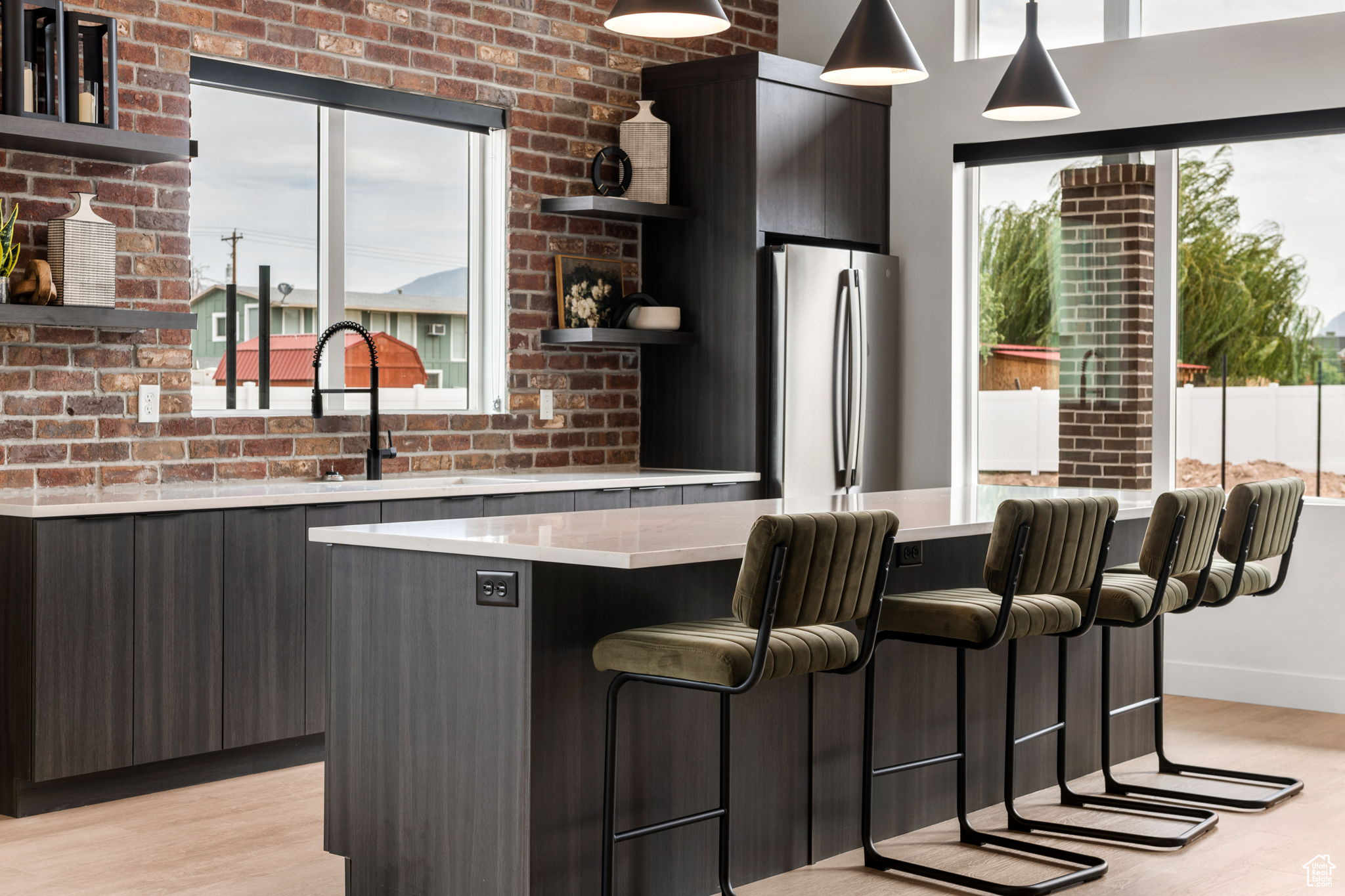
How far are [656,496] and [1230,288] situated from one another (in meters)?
2.48

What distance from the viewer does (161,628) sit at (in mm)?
4113

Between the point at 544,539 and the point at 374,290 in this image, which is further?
the point at 374,290

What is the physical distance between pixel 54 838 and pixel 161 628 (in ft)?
2.12

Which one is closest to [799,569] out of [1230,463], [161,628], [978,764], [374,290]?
[978,764]

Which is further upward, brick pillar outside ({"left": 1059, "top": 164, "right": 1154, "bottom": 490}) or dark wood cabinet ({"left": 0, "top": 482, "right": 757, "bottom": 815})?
brick pillar outside ({"left": 1059, "top": 164, "right": 1154, "bottom": 490})

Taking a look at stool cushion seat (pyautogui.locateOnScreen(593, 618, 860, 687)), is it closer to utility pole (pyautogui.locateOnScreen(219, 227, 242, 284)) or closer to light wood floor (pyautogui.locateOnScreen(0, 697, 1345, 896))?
light wood floor (pyautogui.locateOnScreen(0, 697, 1345, 896))

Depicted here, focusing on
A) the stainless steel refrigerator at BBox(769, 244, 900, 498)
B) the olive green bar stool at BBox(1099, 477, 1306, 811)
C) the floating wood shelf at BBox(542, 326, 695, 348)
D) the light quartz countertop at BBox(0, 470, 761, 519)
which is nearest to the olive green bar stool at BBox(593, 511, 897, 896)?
the olive green bar stool at BBox(1099, 477, 1306, 811)

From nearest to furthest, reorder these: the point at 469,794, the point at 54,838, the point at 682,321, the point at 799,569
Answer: the point at 799,569 → the point at 469,794 → the point at 54,838 → the point at 682,321

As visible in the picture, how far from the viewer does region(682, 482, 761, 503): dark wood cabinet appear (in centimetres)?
571

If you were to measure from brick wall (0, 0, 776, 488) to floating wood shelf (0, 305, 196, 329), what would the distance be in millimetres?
211

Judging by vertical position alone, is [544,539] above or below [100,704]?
above

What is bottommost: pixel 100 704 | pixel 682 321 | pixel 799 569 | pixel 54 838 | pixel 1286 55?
pixel 54 838

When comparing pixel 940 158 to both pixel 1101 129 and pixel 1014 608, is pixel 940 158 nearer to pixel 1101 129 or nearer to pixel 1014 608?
pixel 1101 129

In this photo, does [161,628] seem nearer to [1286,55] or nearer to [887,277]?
[887,277]
